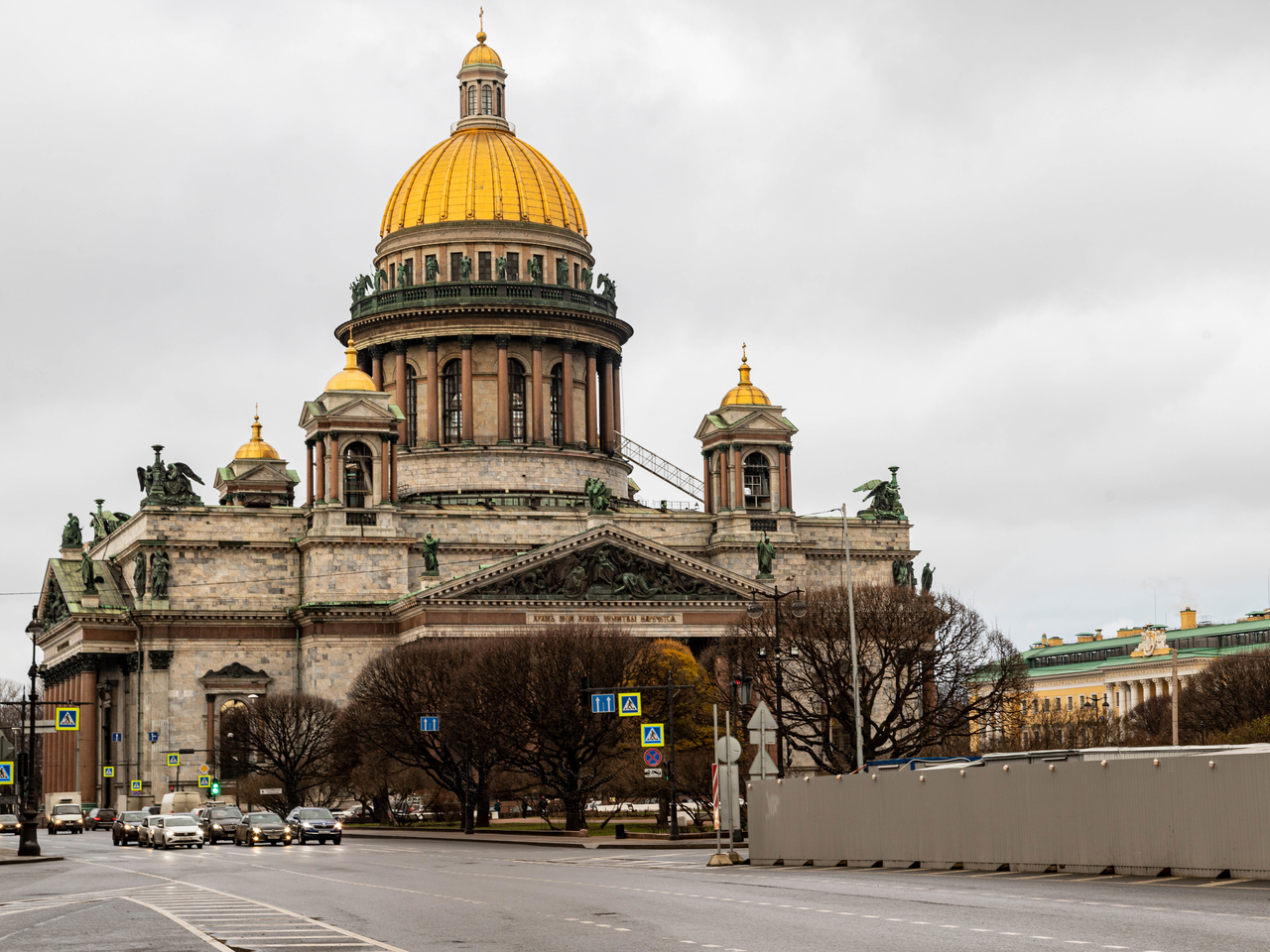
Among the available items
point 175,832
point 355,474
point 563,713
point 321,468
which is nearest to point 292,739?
point 321,468

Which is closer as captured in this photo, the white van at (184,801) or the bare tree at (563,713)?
the bare tree at (563,713)

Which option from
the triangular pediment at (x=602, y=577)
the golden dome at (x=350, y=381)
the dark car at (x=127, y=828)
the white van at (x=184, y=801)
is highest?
the golden dome at (x=350, y=381)

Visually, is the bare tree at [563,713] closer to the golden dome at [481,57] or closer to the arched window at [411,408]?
the arched window at [411,408]

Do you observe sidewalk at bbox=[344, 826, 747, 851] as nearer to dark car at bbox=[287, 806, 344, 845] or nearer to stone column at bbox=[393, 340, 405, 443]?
dark car at bbox=[287, 806, 344, 845]

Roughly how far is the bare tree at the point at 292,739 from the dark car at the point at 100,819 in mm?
13227

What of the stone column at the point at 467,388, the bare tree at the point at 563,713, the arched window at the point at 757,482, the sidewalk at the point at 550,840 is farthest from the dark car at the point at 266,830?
the stone column at the point at 467,388

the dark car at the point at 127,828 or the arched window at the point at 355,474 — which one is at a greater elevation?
the arched window at the point at 355,474

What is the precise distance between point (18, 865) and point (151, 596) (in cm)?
5255

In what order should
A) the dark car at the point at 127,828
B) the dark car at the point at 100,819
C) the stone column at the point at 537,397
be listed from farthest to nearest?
the stone column at the point at 537,397, the dark car at the point at 100,819, the dark car at the point at 127,828

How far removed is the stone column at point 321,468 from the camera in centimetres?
11488

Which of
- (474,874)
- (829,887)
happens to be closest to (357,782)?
(474,874)

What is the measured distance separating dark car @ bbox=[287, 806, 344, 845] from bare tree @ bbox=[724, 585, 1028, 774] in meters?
17.3

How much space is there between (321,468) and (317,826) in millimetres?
40488

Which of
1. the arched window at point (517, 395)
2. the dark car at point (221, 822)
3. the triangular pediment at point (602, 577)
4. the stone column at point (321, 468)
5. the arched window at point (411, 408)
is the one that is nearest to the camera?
the dark car at point (221, 822)
